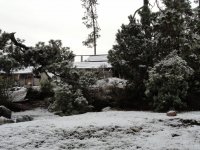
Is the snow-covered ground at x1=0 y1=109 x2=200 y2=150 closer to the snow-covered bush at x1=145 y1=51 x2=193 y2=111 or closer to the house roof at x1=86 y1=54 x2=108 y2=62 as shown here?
the snow-covered bush at x1=145 y1=51 x2=193 y2=111

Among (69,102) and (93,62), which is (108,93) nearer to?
(69,102)

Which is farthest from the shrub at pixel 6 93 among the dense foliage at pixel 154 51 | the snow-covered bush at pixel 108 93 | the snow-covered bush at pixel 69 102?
the dense foliage at pixel 154 51

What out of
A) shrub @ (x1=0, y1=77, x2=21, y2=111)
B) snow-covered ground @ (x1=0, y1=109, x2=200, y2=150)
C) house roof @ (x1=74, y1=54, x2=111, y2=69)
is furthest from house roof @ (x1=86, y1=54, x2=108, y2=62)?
snow-covered ground @ (x1=0, y1=109, x2=200, y2=150)

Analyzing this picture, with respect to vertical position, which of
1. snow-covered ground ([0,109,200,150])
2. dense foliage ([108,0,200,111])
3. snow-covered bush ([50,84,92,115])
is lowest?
snow-covered ground ([0,109,200,150])

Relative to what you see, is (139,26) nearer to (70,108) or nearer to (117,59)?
(117,59)

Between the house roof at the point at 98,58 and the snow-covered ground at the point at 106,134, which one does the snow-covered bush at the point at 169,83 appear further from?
the house roof at the point at 98,58

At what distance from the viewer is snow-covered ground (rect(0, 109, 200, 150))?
789 cm

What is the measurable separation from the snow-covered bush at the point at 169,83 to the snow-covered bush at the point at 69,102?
2.72 meters

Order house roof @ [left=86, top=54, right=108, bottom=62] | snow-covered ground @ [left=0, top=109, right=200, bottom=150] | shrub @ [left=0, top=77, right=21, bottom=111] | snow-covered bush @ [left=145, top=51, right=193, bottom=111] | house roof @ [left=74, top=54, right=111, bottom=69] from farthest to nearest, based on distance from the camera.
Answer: house roof @ [left=86, top=54, right=108, bottom=62]
house roof @ [left=74, top=54, right=111, bottom=69]
shrub @ [left=0, top=77, right=21, bottom=111]
snow-covered bush @ [left=145, top=51, right=193, bottom=111]
snow-covered ground @ [left=0, top=109, right=200, bottom=150]

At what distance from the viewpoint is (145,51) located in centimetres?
1500

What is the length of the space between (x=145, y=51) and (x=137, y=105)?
8.13 ft

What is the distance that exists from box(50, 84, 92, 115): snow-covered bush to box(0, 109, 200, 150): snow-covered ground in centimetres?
310

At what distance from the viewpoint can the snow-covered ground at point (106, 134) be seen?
7.89 m

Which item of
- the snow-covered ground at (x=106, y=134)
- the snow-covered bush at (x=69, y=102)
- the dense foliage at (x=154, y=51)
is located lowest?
the snow-covered ground at (x=106, y=134)
